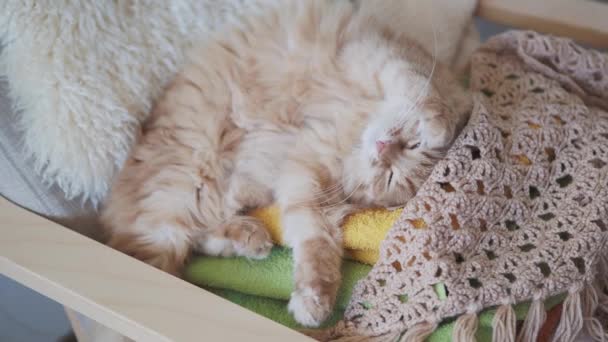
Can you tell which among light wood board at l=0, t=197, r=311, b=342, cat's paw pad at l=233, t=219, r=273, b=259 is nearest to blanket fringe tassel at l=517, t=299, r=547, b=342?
light wood board at l=0, t=197, r=311, b=342

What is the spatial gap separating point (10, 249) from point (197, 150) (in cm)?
41

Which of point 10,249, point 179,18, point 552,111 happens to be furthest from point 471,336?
point 179,18

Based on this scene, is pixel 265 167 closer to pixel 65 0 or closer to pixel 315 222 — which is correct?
Answer: pixel 315 222

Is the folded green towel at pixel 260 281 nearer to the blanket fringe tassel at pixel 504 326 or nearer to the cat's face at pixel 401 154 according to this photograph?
the cat's face at pixel 401 154

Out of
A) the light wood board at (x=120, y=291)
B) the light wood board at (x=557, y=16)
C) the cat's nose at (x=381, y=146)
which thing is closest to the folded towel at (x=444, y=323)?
the light wood board at (x=120, y=291)

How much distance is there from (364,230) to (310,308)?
0.19m

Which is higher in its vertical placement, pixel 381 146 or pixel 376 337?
pixel 381 146

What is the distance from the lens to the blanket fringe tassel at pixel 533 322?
2.80 feet

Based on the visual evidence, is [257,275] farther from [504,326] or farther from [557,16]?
[557,16]

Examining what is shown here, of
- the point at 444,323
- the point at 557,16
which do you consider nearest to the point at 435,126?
the point at 444,323

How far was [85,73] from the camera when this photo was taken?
98 cm

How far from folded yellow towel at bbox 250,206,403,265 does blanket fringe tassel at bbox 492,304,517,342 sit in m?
0.25

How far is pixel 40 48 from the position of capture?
932 mm

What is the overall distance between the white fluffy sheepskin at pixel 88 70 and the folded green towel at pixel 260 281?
0.88 ft
